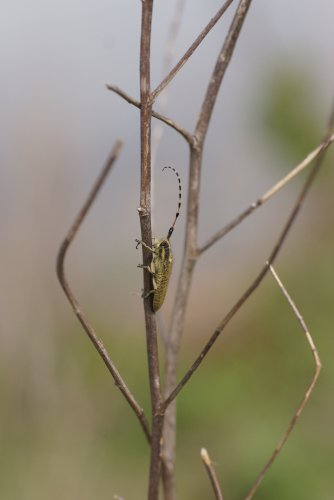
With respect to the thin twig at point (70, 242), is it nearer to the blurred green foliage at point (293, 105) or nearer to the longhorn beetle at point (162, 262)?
the longhorn beetle at point (162, 262)

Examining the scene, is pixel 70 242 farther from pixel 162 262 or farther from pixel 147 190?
pixel 162 262

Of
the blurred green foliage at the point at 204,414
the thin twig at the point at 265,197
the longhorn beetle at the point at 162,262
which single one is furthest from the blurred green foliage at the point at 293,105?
the thin twig at the point at 265,197

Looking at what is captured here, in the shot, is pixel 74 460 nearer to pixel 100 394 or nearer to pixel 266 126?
pixel 100 394

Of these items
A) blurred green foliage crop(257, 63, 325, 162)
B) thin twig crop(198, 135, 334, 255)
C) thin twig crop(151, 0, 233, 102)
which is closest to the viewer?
thin twig crop(151, 0, 233, 102)

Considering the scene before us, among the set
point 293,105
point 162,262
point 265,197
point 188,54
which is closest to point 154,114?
point 188,54

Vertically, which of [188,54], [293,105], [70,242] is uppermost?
[293,105]

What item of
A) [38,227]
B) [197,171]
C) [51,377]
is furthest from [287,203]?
→ [197,171]

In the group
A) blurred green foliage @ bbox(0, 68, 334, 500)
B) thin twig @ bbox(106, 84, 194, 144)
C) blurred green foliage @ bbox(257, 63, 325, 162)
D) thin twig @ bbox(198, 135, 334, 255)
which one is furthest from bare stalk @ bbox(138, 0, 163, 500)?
blurred green foliage @ bbox(257, 63, 325, 162)

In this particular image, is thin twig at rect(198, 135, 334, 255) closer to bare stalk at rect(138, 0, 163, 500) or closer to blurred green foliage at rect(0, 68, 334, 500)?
bare stalk at rect(138, 0, 163, 500)
